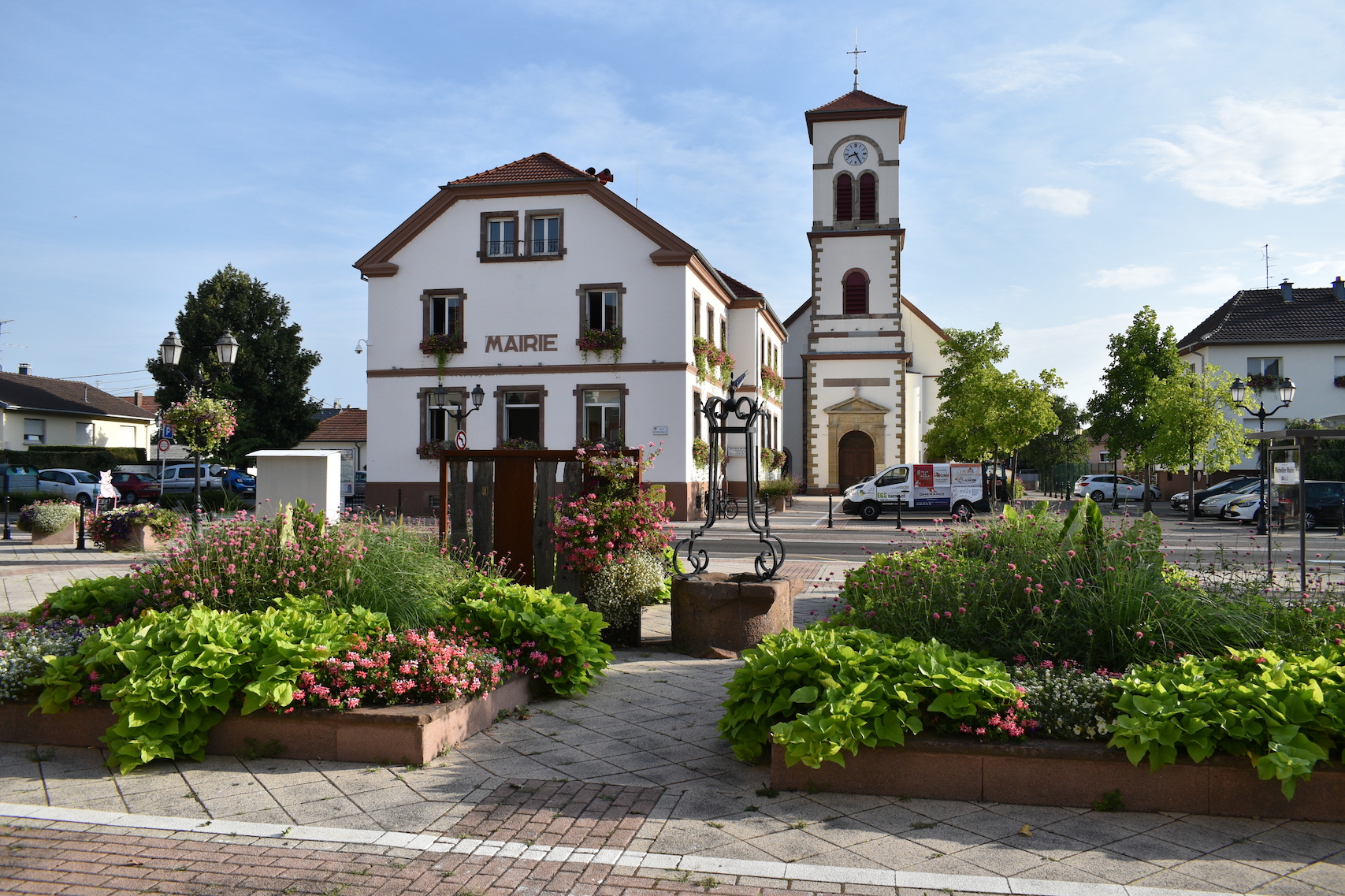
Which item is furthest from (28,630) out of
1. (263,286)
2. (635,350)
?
(263,286)

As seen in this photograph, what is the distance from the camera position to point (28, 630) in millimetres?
5656

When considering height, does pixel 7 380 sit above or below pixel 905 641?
above

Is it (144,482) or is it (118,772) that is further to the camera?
(144,482)

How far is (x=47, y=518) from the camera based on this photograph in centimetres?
1850

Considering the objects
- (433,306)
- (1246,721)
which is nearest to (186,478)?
(433,306)

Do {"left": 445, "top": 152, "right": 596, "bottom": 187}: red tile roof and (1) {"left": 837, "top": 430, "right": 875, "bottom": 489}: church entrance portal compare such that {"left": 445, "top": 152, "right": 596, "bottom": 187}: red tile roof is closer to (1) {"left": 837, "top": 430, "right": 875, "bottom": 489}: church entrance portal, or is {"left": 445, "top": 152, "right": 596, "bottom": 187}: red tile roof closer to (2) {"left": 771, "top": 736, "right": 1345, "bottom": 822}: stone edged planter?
(1) {"left": 837, "top": 430, "right": 875, "bottom": 489}: church entrance portal

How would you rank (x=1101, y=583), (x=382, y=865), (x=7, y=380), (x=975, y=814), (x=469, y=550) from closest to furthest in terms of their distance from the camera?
(x=382, y=865) < (x=975, y=814) < (x=1101, y=583) < (x=469, y=550) < (x=7, y=380)

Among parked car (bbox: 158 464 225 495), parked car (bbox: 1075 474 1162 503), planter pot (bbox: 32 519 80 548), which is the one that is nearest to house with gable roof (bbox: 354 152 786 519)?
planter pot (bbox: 32 519 80 548)

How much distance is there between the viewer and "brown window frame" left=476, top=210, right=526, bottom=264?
2598cm

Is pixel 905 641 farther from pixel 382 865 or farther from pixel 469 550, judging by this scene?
pixel 469 550

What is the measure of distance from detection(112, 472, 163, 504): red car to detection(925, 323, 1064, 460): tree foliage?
31257 millimetres

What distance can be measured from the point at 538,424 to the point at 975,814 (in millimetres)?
22616

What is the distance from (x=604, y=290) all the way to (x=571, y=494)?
718 inches

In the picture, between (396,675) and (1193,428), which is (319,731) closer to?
(396,675)
